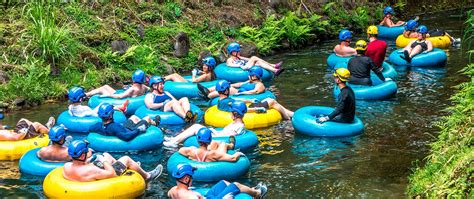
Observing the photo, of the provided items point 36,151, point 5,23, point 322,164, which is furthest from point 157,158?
point 5,23

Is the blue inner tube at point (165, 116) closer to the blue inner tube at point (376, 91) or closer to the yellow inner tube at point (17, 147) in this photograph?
the yellow inner tube at point (17, 147)

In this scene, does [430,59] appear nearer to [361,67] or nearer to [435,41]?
[435,41]

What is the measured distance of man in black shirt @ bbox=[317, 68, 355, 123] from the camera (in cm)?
1324

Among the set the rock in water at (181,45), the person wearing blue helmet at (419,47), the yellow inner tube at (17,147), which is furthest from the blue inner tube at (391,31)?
the yellow inner tube at (17,147)

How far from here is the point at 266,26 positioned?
75.1 ft

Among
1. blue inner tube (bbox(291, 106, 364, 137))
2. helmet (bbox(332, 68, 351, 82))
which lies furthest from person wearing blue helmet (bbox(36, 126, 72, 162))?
helmet (bbox(332, 68, 351, 82))

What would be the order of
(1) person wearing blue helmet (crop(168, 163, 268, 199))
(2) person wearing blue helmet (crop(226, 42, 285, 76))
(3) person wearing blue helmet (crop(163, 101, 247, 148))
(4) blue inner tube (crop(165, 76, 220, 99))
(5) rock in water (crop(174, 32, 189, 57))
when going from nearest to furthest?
(1) person wearing blue helmet (crop(168, 163, 268, 199)) < (3) person wearing blue helmet (crop(163, 101, 247, 148)) < (4) blue inner tube (crop(165, 76, 220, 99)) < (2) person wearing blue helmet (crop(226, 42, 285, 76)) < (5) rock in water (crop(174, 32, 189, 57))

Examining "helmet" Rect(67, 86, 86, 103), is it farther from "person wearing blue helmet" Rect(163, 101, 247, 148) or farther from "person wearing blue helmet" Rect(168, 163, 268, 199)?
"person wearing blue helmet" Rect(168, 163, 268, 199)

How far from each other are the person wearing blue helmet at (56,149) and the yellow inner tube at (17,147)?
2.91 feet

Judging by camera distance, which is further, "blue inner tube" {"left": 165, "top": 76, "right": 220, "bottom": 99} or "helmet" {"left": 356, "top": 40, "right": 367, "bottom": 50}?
"blue inner tube" {"left": 165, "top": 76, "right": 220, "bottom": 99}

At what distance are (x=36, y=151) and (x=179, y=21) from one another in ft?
35.5

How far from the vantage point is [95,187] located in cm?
1000

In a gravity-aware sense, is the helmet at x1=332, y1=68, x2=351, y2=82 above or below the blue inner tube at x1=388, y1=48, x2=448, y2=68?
above

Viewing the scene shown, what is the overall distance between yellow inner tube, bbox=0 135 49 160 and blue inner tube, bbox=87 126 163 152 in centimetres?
84
